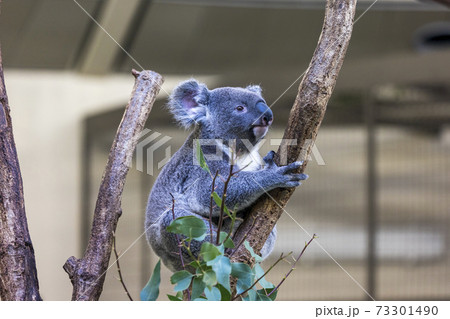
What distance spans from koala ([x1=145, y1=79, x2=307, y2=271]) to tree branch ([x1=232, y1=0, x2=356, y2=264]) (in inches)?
10.6

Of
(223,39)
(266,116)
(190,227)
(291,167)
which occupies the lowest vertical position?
(190,227)

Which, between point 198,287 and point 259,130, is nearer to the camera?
point 198,287

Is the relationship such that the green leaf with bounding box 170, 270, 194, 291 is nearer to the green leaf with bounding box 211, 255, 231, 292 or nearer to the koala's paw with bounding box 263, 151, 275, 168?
the green leaf with bounding box 211, 255, 231, 292

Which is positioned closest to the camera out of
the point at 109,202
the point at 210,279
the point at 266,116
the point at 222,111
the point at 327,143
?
the point at 210,279

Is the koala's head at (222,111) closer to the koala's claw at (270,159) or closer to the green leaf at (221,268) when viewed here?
the koala's claw at (270,159)

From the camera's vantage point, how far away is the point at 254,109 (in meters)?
1.85

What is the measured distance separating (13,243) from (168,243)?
20.4 inches

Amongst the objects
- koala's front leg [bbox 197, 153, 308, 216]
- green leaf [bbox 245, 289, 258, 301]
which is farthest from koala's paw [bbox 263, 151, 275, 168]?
green leaf [bbox 245, 289, 258, 301]

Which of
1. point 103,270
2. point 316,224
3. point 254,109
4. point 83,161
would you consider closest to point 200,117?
point 254,109

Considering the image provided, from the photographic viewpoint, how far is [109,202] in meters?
1.52

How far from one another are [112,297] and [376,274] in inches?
64.4

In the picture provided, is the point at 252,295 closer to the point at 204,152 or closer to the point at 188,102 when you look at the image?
the point at 204,152

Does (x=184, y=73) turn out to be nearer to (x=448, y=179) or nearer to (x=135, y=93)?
(x=448, y=179)

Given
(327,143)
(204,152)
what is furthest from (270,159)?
(327,143)
